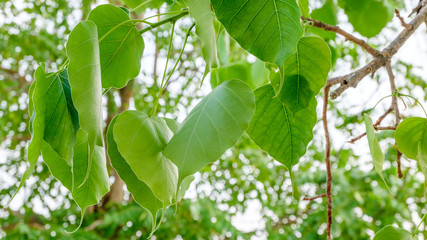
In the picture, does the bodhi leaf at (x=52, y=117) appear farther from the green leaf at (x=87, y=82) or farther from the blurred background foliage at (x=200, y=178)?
the blurred background foliage at (x=200, y=178)

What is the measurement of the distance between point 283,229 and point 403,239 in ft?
6.44

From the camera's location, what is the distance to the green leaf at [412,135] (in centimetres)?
44

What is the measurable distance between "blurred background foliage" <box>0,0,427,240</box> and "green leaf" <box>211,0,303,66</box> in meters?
1.55

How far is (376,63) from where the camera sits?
21.0 inches

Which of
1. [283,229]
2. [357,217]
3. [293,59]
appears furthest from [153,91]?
[293,59]

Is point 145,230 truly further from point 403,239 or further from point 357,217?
point 403,239

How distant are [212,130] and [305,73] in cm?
13

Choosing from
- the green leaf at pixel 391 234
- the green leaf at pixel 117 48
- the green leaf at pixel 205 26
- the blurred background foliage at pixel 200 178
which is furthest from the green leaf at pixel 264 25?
the blurred background foliage at pixel 200 178

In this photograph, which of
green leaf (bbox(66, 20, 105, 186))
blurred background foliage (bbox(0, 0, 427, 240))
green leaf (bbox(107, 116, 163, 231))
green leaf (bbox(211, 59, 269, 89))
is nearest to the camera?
green leaf (bbox(66, 20, 105, 186))

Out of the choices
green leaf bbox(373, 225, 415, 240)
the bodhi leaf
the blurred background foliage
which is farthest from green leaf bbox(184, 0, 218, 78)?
the blurred background foliage

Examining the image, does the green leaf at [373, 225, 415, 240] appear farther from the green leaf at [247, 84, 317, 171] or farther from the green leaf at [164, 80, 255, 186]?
the green leaf at [164, 80, 255, 186]

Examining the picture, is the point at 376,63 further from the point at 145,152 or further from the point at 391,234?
the point at 145,152

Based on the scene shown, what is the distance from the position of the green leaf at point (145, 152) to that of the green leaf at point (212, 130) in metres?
0.03

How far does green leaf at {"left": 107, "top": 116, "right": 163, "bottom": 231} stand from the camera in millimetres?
396
